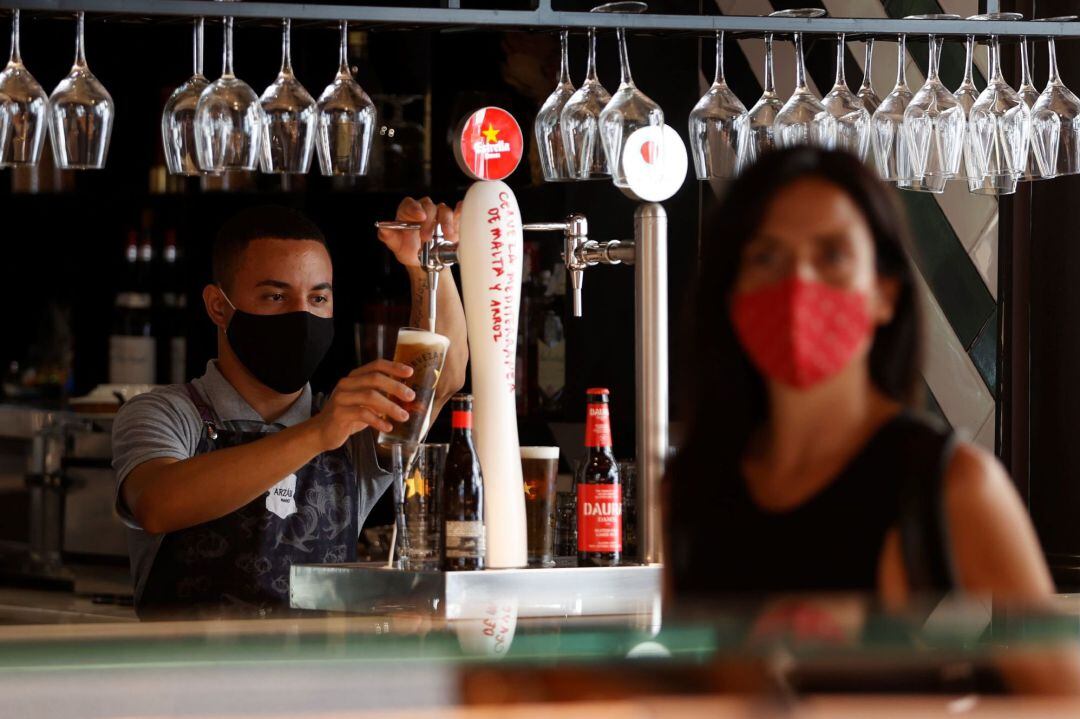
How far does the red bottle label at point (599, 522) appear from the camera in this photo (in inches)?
76.5

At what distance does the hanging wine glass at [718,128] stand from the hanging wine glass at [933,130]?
28cm

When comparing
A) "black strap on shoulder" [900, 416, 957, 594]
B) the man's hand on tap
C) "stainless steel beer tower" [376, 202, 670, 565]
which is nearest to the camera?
"black strap on shoulder" [900, 416, 957, 594]

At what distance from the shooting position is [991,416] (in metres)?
3.52

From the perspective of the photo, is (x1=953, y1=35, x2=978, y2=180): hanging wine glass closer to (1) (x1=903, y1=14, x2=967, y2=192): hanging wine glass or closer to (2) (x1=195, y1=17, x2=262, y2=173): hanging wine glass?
(1) (x1=903, y1=14, x2=967, y2=192): hanging wine glass

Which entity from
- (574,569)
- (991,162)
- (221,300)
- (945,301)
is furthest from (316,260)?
(945,301)

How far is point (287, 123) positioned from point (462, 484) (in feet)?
2.36

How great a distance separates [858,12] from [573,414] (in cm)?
122

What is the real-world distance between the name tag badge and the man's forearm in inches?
4.8

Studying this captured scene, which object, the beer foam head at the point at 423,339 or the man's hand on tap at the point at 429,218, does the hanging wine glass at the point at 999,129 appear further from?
the beer foam head at the point at 423,339

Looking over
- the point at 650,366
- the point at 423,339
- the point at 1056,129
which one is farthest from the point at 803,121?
the point at 423,339

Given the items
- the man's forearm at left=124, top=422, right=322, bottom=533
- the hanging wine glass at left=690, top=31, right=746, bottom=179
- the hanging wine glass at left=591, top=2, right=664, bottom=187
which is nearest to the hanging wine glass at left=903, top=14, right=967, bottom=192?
the hanging wine glass at left=690, top=31, right=746, bottom=179

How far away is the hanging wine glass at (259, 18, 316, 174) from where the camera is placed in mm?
2289

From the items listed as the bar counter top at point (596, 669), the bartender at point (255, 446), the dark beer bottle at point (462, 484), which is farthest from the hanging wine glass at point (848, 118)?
the bar counter top at point (596, 669)

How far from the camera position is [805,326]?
1.12 metres
